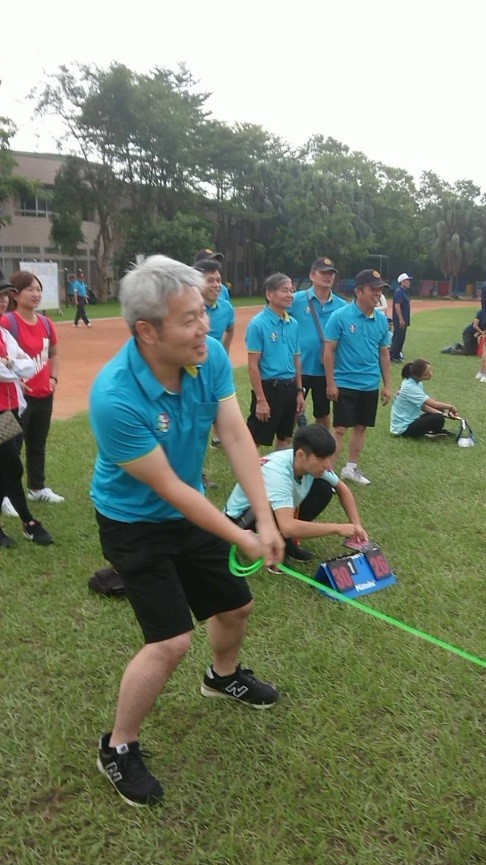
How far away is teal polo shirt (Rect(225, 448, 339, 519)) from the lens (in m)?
3.65

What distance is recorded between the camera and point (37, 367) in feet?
15.0

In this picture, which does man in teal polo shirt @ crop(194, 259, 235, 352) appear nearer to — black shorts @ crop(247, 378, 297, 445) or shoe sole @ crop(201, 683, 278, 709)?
black shorts @ crop(247, 378, 297, 445)

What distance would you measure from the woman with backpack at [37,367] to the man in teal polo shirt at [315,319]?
7.33ft

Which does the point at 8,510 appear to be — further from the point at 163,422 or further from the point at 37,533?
the point at 163,422

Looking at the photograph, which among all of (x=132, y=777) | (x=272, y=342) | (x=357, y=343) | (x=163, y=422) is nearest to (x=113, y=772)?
(x=132, y=777)

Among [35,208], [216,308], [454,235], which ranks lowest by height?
[216,308]

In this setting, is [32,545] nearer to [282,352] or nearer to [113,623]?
[113,623]

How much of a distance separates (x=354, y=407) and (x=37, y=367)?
2660 mm

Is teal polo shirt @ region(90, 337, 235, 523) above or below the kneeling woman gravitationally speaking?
above

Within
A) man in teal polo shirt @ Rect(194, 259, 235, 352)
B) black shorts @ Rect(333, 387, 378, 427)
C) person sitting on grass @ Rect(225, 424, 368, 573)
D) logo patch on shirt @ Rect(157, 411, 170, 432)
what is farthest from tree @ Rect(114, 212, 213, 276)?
logo patch on shirt @ Rect(157, 411, 170, 432)

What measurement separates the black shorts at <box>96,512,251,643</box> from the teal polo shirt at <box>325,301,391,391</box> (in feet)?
11.2

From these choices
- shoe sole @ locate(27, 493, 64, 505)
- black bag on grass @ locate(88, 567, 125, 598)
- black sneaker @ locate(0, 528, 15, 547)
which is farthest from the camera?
shoe sole @ locate(27, 493, 64, 505)

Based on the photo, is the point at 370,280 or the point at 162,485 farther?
the point at 370,280

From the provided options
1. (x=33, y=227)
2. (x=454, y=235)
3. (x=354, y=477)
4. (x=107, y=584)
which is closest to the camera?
(x=107, y=584)
